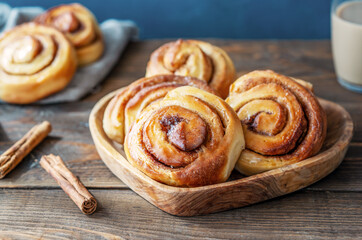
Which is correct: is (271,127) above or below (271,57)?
above

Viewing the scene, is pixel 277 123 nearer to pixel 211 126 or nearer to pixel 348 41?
pixel 211 126

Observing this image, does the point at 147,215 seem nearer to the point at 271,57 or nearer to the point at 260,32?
the point at 271,57

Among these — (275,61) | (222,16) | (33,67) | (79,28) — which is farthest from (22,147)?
(222,16)

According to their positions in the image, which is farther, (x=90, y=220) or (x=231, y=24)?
(x=231, y=24)

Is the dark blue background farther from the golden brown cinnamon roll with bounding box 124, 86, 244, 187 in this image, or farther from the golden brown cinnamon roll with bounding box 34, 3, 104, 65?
the golden brown cinnamon roll with bounding box 124, 86, 244, 187

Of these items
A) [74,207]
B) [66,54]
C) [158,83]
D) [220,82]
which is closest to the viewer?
[74,207]

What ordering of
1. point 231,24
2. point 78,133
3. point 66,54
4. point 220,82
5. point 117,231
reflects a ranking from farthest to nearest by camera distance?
point 231,24, point 66,54, point 78,133, point 220,82, point 117,231

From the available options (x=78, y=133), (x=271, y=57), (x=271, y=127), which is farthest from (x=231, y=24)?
(x=271, y=127)

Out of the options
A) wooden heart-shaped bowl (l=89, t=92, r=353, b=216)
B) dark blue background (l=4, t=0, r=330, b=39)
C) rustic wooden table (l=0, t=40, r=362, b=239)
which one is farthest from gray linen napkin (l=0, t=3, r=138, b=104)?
wooden heart-shaped bowl (l=89, t=92, r=353, b=216)
